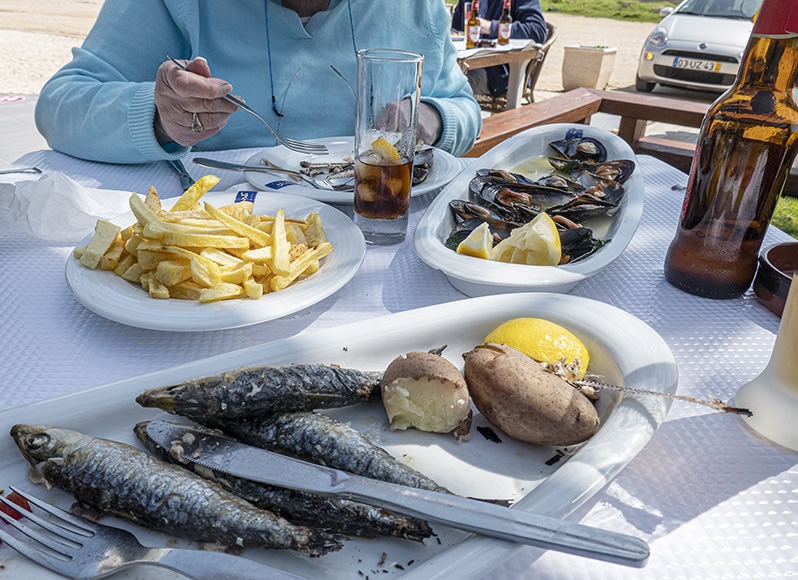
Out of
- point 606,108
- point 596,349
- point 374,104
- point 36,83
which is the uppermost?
point 374,104

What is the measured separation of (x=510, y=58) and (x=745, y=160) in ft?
17.5

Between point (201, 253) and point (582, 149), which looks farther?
point (582, 149)

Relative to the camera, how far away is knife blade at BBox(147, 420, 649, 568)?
61 cm

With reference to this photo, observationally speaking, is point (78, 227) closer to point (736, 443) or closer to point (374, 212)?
point (374, 212)

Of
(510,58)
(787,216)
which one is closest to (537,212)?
(787,216)

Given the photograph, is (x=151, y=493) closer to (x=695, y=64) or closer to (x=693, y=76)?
(x=695, y=64)

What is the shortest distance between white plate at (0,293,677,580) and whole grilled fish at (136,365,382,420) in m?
0.06

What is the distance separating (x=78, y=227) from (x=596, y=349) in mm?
1203

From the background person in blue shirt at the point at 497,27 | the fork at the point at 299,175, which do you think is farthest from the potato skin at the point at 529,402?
the background person in blue shirt at the point at 497,27

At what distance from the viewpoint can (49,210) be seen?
1382 millimetres

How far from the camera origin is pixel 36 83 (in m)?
7.75

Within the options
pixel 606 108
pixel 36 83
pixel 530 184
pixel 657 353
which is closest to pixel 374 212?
pixel 530 184

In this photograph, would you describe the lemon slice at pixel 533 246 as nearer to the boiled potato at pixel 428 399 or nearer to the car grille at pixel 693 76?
the boiled potato at pixel 428 399

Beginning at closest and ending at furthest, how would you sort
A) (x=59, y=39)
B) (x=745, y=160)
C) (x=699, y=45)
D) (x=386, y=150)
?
(x=745, y=160) → (x=386, y=150) → (x=699, y=45) → (x=59, y=39)
